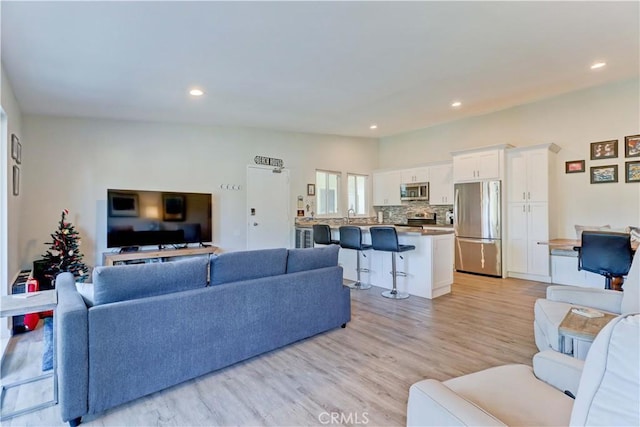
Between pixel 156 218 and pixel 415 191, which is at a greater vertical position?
pixel 415 191

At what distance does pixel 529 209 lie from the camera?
539 cm

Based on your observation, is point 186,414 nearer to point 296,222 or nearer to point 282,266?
point 282,266

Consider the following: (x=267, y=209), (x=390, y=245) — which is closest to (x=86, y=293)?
(x=390, y=245)

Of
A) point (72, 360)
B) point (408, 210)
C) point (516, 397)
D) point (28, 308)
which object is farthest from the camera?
point (408, 210)

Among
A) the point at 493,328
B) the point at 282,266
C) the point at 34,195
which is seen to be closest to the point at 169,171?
the point at 34,195

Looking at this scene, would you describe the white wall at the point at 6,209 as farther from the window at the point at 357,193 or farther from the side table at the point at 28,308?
the window at the point at 357,193

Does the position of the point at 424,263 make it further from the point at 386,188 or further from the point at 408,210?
the point at 386,188

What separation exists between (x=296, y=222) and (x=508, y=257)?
399 cm

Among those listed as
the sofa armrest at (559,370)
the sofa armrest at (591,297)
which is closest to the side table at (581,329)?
the sofa armrest at (559,370)

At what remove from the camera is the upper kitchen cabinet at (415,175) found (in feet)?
23.3

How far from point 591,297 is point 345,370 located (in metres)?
1.97

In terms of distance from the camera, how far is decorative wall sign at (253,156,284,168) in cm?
643

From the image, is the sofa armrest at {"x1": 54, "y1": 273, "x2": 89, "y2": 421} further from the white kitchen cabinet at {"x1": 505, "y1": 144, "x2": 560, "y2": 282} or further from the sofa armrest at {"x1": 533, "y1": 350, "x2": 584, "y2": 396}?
the white kitchen cabinet at {"x1": 505, "y1": 144, "x2": 560, "y2": 282}

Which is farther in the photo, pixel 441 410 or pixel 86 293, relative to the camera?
pixel 86 293
